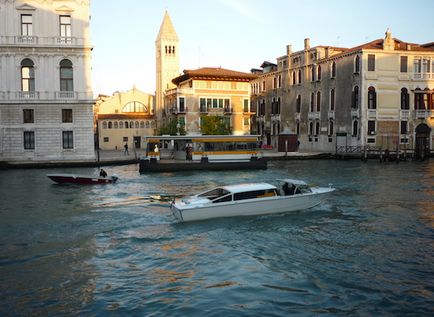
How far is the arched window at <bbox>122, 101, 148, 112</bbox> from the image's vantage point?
68188 millimetres

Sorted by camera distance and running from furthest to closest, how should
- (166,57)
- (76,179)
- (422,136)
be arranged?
(166,57), (422,136), (76,179)

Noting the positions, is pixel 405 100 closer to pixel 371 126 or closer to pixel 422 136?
pixel 422 136

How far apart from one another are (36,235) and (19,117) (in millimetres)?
26058

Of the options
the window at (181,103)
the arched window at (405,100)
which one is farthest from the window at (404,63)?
the window at (181,103)

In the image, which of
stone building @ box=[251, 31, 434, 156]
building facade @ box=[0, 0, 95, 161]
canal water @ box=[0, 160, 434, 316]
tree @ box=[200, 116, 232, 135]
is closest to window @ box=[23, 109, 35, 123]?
building facade @ box=[0, 0, 95, 161]

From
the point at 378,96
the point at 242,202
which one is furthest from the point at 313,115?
the point at 242,202

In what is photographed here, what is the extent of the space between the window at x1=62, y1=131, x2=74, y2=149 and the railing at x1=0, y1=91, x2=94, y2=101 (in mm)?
2990

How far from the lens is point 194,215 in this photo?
15750 mm

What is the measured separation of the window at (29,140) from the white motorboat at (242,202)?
25854 mm

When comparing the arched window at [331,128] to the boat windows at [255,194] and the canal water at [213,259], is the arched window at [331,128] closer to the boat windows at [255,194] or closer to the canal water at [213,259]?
the canal water at [213,259]

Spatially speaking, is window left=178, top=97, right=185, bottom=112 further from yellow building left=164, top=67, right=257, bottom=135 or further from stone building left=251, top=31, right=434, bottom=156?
stone building left=251, top=31, right=434, bottom=156

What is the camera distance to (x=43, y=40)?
3778cm

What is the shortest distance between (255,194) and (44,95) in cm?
2750

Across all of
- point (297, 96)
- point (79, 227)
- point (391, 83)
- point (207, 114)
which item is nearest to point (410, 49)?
point (391, 83)
